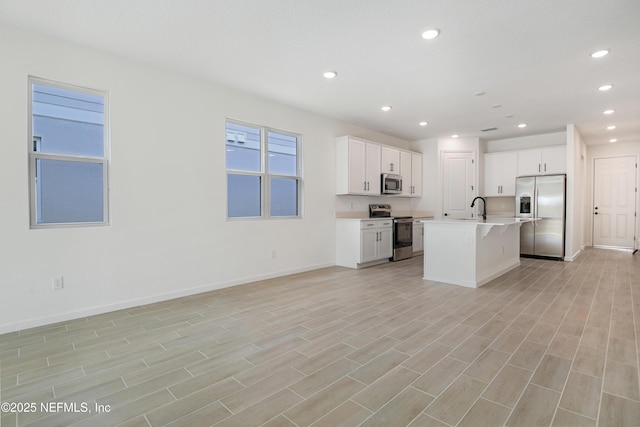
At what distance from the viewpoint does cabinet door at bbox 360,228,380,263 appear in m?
5.54

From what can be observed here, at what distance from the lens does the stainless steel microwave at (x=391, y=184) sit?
637 centimetres

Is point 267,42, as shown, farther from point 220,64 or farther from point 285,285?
point 285,285

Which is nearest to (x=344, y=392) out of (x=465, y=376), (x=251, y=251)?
(x=465, y=376)

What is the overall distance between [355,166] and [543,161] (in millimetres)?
4232

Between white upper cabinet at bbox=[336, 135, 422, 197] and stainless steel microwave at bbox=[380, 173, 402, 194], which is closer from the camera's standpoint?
white upper cabinet at bbox=[336, 135, 422, 197]

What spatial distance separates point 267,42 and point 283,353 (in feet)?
9.15

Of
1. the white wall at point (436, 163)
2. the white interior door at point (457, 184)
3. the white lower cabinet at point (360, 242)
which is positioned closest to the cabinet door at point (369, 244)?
the white lower cabinet at point (360, 242)

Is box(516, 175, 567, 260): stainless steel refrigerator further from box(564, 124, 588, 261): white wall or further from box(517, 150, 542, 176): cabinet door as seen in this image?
box(517, 150, 542, 176): cabinet door

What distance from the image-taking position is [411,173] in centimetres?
725

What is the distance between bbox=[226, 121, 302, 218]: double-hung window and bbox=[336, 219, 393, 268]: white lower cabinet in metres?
0.97

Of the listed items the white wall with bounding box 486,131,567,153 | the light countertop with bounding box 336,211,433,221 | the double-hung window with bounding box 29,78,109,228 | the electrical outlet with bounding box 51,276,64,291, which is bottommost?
the electrical outlet with bounding box 51,276,64,291

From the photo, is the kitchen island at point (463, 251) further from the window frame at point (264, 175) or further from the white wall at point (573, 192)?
the white wall at point (573, 192)

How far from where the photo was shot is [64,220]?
3119 millimetres

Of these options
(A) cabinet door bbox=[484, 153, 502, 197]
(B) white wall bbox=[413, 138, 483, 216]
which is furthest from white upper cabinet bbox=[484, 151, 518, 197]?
(B) white wall bbox=[413, 138, 483, 216]
